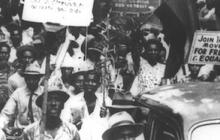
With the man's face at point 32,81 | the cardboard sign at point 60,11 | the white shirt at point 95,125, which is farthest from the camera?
the white shirt at point 95,125

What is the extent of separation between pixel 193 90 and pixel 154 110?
34 cm

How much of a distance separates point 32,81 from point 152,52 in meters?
1.33

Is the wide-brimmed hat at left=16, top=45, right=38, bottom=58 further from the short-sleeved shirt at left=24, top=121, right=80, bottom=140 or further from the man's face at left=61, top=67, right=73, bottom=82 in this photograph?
the short-sleeved shirt at left=24, top=121, right=80, bottom=140

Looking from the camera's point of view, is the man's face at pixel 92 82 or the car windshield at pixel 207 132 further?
the man's face at pixel 92 82

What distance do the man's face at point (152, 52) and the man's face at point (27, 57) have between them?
1213mm

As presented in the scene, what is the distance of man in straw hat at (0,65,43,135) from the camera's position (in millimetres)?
4867

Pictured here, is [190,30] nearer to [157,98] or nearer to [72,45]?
[72,45]

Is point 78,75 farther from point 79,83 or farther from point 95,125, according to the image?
point 95,125

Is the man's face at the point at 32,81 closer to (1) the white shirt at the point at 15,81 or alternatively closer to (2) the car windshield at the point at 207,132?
(1) the white shirt at the point at 15,81

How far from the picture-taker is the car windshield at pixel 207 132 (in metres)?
3.00

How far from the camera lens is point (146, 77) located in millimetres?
5109

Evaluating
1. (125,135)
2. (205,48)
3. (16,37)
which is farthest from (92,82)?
(205,48)

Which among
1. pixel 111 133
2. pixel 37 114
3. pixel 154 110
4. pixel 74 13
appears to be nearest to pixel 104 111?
pixel 111 133

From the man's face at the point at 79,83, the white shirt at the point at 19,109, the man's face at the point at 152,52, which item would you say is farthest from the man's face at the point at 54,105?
the man's face at the point at 152,52
